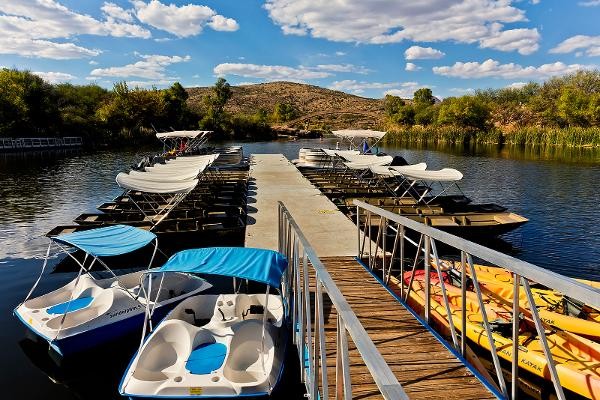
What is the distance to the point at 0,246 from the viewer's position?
17.7 metres

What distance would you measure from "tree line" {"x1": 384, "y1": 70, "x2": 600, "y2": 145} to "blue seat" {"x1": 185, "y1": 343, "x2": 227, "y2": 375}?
72.0m

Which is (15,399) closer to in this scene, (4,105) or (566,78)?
(4,105)

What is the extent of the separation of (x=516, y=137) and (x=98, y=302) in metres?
78.1

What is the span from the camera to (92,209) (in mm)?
25656

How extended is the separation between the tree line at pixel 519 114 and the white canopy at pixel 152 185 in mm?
66916

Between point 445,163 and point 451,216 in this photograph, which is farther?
point 445,163

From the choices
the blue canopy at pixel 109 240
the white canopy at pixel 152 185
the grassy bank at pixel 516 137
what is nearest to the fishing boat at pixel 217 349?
the blue canopy at pixel 109 240

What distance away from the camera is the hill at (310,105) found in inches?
5330

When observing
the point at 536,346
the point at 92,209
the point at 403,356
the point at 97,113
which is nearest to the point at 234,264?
the point at 403,356

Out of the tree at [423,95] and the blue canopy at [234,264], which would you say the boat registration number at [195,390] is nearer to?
the blue canopy at [234,264]

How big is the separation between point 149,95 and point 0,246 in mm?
82474

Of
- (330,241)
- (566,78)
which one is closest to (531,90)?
(566,78)

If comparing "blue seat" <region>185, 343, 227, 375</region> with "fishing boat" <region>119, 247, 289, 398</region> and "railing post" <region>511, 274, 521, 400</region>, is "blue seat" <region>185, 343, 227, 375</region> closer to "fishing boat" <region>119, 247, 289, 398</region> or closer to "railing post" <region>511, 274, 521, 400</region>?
"fishing boat" <region>119, 247, 289, 398</region>

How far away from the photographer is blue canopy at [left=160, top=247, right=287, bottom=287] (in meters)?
7.80
